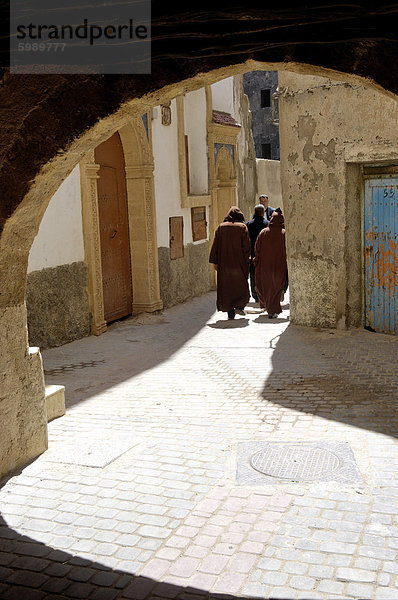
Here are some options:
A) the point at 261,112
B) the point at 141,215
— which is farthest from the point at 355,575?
the point at 261,112

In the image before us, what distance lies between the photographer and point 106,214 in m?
10.8

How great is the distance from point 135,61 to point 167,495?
8.46ft

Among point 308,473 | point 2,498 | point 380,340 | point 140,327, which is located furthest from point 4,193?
point 140,327

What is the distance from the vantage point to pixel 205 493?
4.41 metres

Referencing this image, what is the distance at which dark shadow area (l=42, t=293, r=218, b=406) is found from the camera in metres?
7.41

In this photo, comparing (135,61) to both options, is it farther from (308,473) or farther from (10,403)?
(308,473)

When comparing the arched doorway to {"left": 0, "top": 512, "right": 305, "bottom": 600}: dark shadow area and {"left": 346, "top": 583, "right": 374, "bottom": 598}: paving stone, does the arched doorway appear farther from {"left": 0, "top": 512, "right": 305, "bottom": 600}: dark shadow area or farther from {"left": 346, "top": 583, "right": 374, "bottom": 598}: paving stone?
{"left": 346, "top": 583, "right": 374, "bottom": 598}: paving stone

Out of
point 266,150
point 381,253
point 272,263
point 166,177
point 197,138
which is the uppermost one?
point 266,150

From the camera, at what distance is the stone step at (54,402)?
5952 mm

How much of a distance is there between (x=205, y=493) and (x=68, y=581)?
1179mm

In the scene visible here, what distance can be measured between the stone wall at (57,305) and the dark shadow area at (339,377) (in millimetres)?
2722

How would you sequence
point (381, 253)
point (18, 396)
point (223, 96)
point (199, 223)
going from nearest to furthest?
point (18, 396), point (381, 253), point (199, 223), point (223, 96)

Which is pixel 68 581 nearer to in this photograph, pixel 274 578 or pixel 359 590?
pixel 274 578

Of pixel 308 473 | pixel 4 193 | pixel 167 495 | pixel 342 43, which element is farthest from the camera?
pixel 308 473
